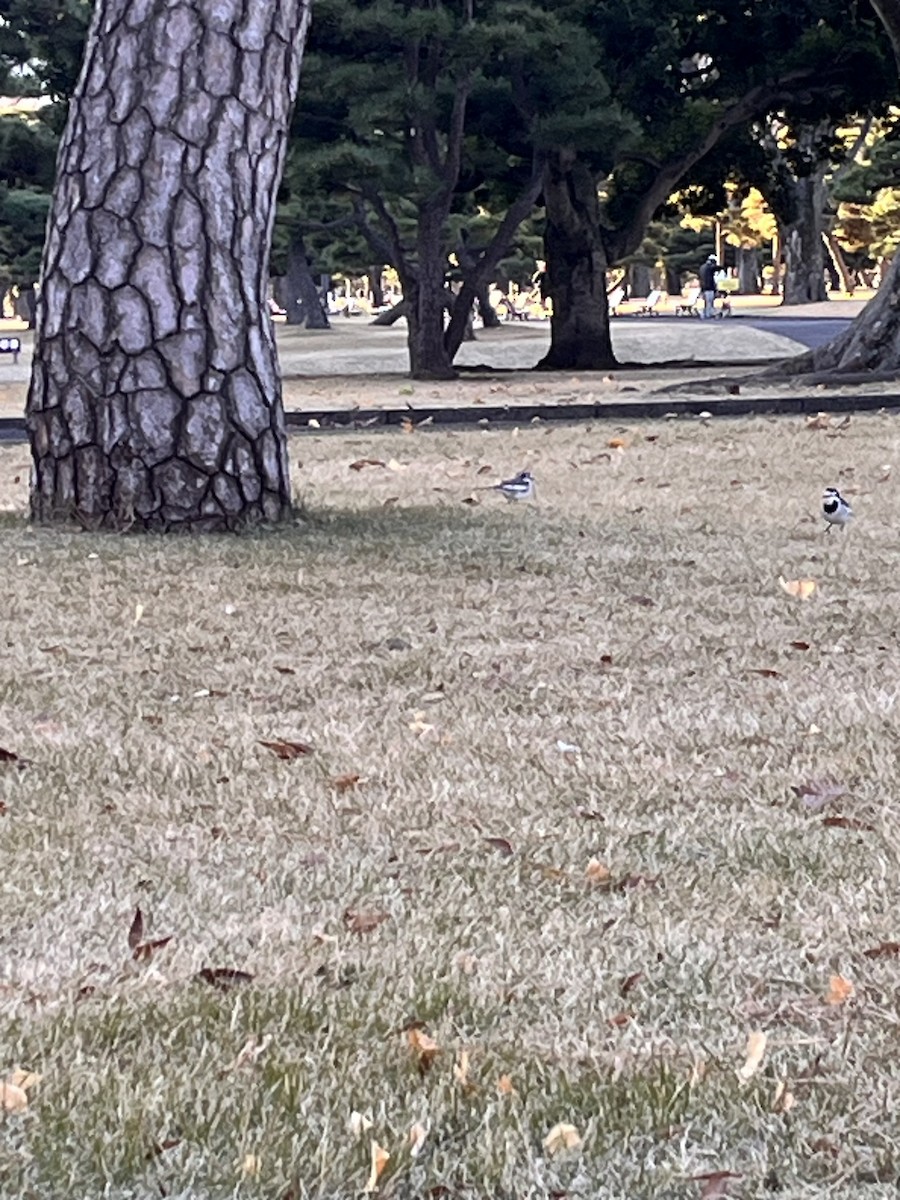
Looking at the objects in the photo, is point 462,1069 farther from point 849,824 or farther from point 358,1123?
point 849,824

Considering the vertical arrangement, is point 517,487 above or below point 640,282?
above

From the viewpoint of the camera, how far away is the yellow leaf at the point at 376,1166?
2.21 metres

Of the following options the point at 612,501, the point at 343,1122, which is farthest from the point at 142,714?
the point at 612,501

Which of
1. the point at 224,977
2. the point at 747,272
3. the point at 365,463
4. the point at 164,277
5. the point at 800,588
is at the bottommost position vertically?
the point at 747,272

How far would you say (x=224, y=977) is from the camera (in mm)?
2867

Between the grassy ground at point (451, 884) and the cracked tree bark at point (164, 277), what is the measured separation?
1.21 m

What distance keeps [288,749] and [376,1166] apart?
2.06 m

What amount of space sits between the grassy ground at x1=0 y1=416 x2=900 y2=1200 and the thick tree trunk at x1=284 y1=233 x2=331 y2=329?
1616 inches

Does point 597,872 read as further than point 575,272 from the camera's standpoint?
No

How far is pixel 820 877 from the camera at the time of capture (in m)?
3.32

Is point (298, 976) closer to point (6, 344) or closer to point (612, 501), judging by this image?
point (612, 501)

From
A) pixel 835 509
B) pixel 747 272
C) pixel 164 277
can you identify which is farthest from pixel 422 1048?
pixel 747 272

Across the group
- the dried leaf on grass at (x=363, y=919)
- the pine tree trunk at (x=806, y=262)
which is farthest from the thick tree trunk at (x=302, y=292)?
the dried leaf on grass at (x=363, y=919)

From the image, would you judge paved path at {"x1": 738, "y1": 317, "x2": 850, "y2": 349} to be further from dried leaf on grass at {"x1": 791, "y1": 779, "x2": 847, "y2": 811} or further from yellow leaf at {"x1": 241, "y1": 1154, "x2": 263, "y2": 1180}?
yellow leaf at {"x1": 241, "y1": 1154, "x2": 263, "y2": 1180}
